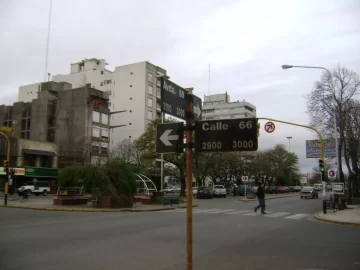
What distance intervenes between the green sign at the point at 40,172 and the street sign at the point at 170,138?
2098 inches

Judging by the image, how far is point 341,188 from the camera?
962 inches

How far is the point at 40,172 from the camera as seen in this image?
5541 cm

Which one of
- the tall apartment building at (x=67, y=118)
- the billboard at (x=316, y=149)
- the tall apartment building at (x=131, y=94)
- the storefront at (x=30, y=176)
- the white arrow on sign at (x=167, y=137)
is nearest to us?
the white arrow on sign at (x=167, y=137)

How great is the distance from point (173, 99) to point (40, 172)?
5565 cm

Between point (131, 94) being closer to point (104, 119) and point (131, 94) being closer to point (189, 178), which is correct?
point (104, 119)

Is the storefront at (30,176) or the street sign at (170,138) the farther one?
the storefront at (30,176)

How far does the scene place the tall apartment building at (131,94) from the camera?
76812 millimetres

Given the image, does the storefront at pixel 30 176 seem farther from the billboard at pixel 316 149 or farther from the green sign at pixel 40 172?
the billboard at pixel 316 149

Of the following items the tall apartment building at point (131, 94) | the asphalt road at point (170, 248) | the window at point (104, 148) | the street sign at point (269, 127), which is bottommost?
the asphalt road at point (170, 248)

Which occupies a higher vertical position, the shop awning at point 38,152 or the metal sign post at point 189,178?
the shop awning at point 38,152

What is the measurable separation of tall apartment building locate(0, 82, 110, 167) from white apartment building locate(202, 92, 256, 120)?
1732 inches

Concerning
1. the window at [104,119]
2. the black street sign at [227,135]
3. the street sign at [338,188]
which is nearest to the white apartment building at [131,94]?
the window at [104,119]

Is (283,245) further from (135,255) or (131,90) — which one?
(131,90)

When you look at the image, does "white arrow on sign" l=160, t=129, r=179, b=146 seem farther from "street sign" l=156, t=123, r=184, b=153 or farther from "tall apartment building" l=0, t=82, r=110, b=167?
"tall apartment building" l=0, t=82, r=110, b=167
